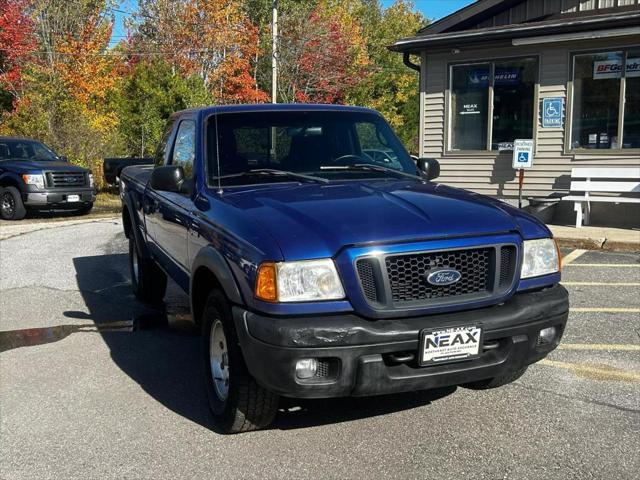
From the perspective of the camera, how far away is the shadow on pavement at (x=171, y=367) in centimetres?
390

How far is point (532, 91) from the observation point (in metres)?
12.7

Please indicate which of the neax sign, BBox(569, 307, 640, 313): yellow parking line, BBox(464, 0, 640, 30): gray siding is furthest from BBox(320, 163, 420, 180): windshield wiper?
BBox(464, 0, 640, 30): gray siding

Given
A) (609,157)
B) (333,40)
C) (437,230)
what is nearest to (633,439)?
(437,230)

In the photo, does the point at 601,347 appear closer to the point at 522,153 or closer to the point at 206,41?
the point at 522,153

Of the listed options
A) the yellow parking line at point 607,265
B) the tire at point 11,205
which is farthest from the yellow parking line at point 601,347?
the tire at point 11,205

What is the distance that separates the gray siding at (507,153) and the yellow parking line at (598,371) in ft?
27.2

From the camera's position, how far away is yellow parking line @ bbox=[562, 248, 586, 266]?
8741mm

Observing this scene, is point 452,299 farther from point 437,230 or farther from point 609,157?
point 609,157

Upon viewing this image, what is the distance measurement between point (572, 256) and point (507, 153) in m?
4.30

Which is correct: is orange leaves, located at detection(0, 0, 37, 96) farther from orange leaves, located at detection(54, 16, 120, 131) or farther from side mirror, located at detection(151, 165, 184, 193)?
side mirror, located at detection(151, 165, 184, 193)

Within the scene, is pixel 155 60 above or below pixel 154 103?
above

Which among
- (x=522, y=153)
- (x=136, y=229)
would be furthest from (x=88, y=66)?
(x=136, y=229)

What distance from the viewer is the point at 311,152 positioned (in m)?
4.54

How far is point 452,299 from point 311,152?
69.5 inches
